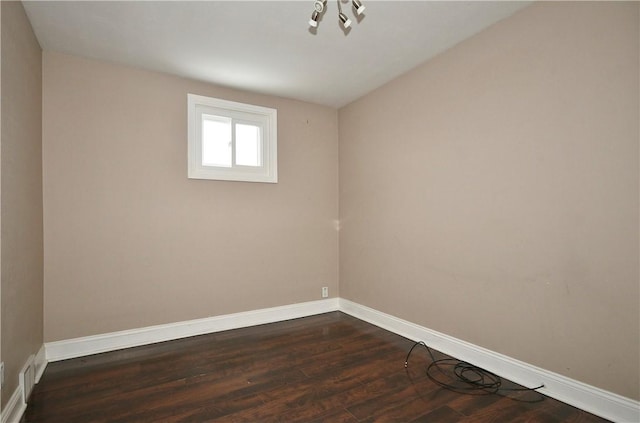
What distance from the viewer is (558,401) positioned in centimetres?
202

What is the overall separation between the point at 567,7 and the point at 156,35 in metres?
2.89

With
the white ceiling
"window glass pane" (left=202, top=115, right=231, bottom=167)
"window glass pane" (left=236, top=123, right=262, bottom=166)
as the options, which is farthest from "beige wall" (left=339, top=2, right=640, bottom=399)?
"window glass pane" (left=202, top=115, right=231, bottom=167)

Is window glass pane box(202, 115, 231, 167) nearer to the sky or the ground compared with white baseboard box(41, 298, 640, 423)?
nearer to the sky

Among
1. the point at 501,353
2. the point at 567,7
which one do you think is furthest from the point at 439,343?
the point at 567,7

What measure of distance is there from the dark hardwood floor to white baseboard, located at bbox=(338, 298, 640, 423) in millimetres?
75

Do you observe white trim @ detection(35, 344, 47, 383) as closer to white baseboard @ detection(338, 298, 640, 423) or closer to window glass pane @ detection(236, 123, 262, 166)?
window glass pane @ detection(236, 123, 262, 166)

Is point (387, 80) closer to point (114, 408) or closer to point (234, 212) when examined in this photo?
point (234, 212)

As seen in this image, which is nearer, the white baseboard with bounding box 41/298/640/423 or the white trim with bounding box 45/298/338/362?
the white baseboard with bounding box 41/298/640/423

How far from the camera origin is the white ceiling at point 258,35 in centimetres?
220

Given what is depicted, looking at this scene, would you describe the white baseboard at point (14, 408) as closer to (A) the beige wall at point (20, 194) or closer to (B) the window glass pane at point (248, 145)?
(A) the beige wall at point (20, 194)

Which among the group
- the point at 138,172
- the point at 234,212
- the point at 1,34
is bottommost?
the point at 234,212

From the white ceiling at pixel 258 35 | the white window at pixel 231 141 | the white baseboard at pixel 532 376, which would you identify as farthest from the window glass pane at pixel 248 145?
the white baseboard at pixel 532 376

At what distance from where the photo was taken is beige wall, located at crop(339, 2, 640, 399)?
182cm

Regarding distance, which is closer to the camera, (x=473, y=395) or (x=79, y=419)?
(x=79, y=419)
